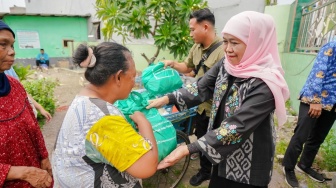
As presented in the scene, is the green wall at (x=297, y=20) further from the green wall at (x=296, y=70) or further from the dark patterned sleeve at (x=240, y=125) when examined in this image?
the dark patterned sleeve at (x=240, y=125)

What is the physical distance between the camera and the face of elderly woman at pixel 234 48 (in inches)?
56.5

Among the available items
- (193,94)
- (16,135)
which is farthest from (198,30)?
(16,135)

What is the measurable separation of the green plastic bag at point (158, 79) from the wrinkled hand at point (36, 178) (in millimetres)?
1081

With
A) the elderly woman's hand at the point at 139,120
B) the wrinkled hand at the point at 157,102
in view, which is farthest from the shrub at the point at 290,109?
the elderly woman's hand at the point at 139,120

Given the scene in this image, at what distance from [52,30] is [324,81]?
1623 cm

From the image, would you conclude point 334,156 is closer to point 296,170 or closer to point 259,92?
point 296,170

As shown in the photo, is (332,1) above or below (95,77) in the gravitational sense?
above

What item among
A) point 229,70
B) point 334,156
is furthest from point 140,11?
point 334,156

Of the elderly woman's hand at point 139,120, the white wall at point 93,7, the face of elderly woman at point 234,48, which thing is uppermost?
the white wall at point 93,7

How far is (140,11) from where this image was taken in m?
4.48

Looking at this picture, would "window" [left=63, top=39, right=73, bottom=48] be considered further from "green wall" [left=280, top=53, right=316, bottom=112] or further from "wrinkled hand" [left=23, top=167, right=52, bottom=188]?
"wrinkled hand" [left=23, top=167, right=52, bottom=188]

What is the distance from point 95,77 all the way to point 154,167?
546 millimetres

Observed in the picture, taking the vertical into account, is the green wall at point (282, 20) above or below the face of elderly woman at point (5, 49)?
above

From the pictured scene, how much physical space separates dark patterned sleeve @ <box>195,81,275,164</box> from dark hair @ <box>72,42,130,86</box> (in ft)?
2.22
